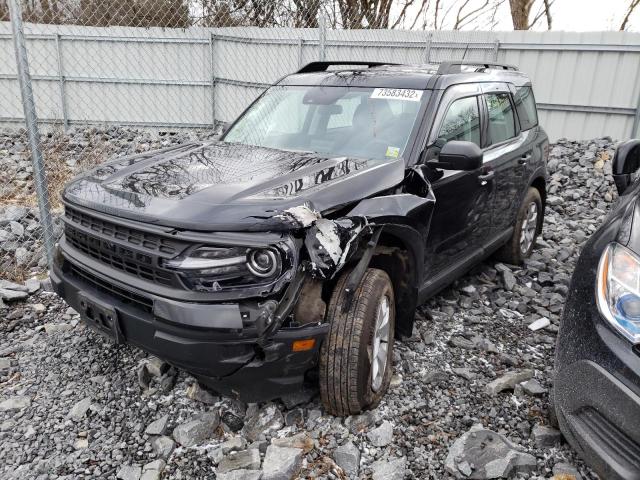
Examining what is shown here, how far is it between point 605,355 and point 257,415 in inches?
68.7

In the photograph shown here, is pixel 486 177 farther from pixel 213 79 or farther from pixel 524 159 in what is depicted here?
pixel 213 79

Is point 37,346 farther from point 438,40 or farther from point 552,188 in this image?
point 438,40

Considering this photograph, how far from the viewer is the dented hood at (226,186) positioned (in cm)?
222

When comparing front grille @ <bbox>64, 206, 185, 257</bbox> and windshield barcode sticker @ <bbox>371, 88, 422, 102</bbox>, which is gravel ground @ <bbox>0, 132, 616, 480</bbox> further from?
windshield barcode sticker @ <bbox>371, 88, 422, 102</bbox>

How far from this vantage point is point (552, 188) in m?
8.31

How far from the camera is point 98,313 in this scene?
8.12 feet

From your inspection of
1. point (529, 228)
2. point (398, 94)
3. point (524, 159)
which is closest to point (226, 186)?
point (398, 94)

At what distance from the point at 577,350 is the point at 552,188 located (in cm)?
697

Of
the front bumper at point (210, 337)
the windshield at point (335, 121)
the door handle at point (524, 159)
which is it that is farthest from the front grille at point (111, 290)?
the door handle at point (524, 159)

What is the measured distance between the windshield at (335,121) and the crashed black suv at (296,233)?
0.01 metres

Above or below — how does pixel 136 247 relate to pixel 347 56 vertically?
below

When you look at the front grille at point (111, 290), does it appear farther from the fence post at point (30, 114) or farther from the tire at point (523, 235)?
the tire at point (523, 235)

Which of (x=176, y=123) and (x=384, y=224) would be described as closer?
(x=384, y=224)

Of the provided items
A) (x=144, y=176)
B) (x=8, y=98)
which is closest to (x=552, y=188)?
(x=144, y=176)
